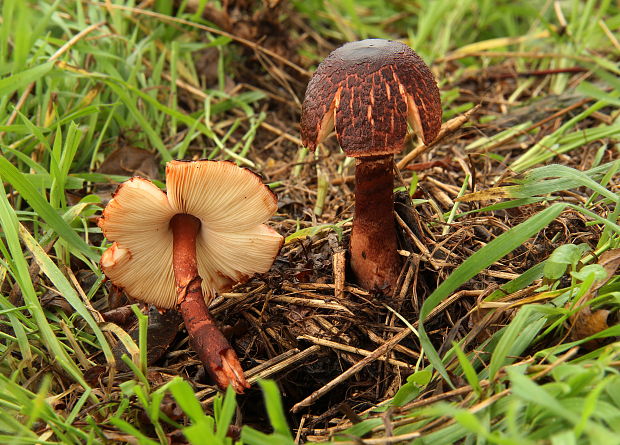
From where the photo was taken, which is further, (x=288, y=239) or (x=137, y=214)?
(x=288, y=239)

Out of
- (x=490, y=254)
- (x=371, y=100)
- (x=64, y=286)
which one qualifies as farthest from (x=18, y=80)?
(x=490, y=254)

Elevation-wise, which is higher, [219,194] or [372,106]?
[372,106]

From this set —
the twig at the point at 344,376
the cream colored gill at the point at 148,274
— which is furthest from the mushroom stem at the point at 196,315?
the twig at the point at 344,376

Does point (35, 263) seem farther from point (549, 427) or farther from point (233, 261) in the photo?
point (549, 427)

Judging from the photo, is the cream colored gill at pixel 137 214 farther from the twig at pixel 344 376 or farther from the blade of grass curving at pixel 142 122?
the blade of grass curving at pixel 142 122

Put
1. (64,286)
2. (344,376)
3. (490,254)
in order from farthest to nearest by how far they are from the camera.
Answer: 1. (64,286)
2. (344,376)
3. (490,254)

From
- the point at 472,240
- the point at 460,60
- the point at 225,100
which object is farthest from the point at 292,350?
the point at 460,60

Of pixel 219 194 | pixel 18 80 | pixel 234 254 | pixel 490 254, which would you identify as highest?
pixel 18 80

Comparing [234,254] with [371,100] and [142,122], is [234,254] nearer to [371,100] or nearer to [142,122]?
[371,100]

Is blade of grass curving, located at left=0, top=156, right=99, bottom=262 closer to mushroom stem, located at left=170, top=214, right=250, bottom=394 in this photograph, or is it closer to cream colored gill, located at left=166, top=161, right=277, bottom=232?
mushroom stem, located at left=170, top=214, right=250, bottom=394

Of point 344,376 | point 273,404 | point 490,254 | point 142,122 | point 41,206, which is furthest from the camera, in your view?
point 142,122
